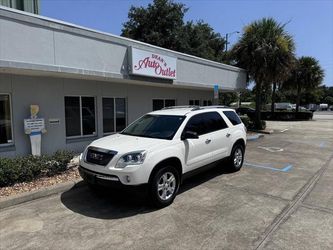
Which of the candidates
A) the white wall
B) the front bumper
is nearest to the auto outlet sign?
the white wall

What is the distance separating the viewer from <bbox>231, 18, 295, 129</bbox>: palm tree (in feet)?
59.2

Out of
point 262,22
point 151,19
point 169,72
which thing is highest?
point 151,19

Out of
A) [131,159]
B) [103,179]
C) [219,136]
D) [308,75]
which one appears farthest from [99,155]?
[308,75]

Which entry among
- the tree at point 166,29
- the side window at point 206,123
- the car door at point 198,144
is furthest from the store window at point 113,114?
the tree at point 166,29

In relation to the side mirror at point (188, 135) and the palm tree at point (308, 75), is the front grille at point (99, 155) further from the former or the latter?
the palm tree at point (308, 75)

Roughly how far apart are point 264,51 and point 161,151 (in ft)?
49.8

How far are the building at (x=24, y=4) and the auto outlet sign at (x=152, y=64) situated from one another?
4251mm

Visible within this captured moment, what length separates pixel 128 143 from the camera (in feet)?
17.4

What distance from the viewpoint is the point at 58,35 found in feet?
26.3

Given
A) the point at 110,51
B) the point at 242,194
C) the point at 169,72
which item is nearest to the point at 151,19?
the point at 169,72

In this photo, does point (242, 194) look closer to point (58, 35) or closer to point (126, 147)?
point (126, 147)

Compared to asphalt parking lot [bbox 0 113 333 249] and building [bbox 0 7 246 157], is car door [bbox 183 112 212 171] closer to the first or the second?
asphalt parking lot [bbox 0 113 333 249]

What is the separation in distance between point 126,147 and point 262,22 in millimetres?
17195

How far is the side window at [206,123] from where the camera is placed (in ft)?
20.2
